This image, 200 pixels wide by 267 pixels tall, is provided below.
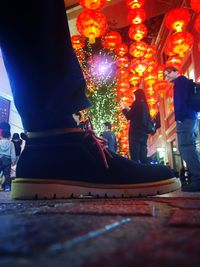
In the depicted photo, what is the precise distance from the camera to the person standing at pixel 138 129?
363cm

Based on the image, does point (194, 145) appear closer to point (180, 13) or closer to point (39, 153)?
point (39, 153)

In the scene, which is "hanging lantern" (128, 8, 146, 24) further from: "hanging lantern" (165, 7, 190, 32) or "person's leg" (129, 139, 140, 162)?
"person's leg" (129, 139, 140, 162)

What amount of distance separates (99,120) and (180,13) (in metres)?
2.94

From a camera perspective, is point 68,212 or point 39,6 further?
point 39,6

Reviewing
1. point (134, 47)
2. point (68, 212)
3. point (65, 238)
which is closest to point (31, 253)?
point (65, 238)

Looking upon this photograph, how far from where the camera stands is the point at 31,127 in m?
0.94

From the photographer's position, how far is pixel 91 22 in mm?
4133

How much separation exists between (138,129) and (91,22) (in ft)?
5.80

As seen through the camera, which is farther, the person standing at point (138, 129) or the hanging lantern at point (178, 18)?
the hanging lantern at point (178, 18)

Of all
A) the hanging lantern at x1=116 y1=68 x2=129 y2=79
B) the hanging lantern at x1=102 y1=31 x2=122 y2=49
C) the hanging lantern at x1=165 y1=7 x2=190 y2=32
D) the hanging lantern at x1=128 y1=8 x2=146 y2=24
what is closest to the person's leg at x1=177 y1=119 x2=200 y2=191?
the hanging lantern at x1=165 y1=7 x2=190 y2=32

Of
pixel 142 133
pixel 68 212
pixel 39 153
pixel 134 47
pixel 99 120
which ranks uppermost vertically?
pixel 134 47

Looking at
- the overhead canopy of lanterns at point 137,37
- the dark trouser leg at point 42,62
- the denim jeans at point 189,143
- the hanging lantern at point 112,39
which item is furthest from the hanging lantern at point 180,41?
the dark trouser leg at point 42,62

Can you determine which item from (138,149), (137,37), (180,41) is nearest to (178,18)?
(180,41)

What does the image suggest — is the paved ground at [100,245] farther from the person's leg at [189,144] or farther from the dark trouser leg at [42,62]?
the person's leg at [189,144]
